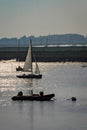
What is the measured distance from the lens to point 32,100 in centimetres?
8525

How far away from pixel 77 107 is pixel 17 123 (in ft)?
56.0

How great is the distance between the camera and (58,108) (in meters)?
77.9

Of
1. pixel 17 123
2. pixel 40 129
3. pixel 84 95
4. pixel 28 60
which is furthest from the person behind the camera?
pixel 28 60

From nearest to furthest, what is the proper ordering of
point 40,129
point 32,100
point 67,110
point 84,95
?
point 40,129, point 67,110, point 32,100, point 84,95

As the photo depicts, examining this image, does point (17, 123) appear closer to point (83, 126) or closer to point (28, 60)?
point (83, 126)

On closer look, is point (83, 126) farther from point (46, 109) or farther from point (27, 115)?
point (46, 109)

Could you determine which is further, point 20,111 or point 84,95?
point 84,95

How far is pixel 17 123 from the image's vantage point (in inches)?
2525

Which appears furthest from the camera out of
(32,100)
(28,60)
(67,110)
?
(28,60)

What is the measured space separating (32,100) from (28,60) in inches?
1628

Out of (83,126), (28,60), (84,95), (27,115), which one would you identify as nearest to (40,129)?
(83,126)

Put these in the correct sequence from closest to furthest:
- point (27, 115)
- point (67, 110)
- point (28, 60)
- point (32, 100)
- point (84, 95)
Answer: point (27, 115) → point (67, 110) → point (32, 100) → point (84, 95) → point (28, 60)

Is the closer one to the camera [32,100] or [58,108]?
[58,108]

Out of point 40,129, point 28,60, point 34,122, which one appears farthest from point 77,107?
point 28,60
